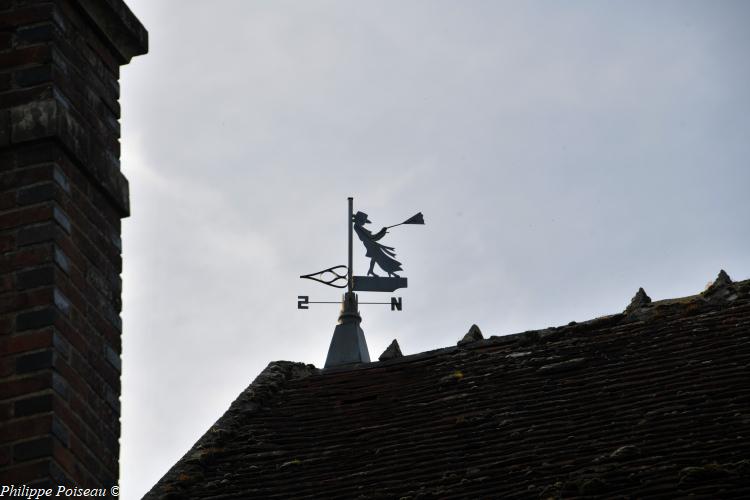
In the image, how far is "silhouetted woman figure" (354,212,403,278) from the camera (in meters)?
13.4

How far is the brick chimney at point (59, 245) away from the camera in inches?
229

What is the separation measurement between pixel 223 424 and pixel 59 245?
14.0 feet

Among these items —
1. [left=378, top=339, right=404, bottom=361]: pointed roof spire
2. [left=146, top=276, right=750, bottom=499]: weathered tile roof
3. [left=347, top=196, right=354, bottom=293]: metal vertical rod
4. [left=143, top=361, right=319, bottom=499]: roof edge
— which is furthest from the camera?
[left=347, top=196, right=354, bottom=293]: metal vertical rod

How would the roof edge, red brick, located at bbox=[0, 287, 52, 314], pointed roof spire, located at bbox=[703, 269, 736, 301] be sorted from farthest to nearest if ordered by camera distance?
pointed roof spire, located at bbox=[703, 269, 736, 301]
the roof edge
red brick, located at bbox=[0, 287, 52, 314]

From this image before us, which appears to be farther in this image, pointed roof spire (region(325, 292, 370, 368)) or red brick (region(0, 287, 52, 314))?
pointed roof spire (region(325, 292, 370, 368))

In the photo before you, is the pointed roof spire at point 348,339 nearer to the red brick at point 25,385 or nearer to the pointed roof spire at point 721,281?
the pointed roof spire at point 721,281

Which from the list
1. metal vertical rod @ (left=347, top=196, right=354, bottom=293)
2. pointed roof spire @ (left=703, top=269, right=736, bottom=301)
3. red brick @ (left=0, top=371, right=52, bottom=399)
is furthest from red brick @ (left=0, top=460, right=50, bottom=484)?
metal vertical rod @ (left=347, top=196, right=354, bottom=293)

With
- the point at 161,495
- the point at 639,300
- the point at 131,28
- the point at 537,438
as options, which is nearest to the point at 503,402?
the point at 537,438

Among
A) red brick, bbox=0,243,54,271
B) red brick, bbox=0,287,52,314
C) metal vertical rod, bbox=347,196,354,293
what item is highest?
metal vertical rod, bbox=347,196,354,293

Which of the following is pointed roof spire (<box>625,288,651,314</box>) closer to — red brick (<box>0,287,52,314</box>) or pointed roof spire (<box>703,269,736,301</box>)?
pointed roof spire (<box>703,269,736,301</box>)

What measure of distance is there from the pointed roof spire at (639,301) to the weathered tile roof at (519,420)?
11 mm

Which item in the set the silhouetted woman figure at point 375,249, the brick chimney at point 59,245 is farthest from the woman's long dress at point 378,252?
the brick chimney at point 59,245

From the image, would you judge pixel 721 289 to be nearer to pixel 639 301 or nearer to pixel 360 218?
pixel 639 301

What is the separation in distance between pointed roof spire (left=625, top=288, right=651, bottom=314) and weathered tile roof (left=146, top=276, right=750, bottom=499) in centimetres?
1
